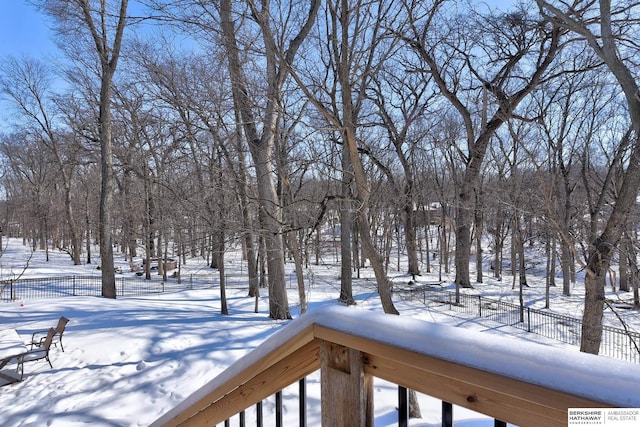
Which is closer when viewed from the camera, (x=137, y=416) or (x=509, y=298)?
(x=137, y=416)

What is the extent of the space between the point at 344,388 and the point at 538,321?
17508 mm

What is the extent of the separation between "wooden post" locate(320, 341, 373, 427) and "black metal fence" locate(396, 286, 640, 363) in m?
11.6

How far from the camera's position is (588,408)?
0.67 m

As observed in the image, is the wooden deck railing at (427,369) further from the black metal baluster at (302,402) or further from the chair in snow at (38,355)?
the chair in snow at (38,355)

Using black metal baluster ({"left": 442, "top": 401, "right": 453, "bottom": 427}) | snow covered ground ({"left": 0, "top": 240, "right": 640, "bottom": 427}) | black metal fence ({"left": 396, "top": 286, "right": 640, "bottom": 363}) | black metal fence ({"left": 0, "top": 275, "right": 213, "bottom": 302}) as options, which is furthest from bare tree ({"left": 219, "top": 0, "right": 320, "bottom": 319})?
black metal fence ({"left": 0, "top": 275, "right": 213, "bottom": 302})

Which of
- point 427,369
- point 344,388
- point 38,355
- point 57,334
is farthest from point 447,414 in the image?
Answer: point 57,334

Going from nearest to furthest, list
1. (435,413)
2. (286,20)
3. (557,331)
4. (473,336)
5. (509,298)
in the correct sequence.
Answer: (473,336) < (435,413) < (286,20) < (557,331) < (509,298)

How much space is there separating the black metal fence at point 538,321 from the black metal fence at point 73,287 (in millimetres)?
14093

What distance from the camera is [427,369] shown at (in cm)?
90

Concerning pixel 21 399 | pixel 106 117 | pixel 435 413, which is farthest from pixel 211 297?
pixel 435 413

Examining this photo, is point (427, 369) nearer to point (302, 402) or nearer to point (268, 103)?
point (302, 402)

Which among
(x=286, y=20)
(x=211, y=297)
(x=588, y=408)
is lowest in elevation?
(x=211, y=297)

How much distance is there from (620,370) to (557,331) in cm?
1690

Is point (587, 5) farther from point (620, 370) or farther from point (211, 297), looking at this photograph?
point (211, 297)
